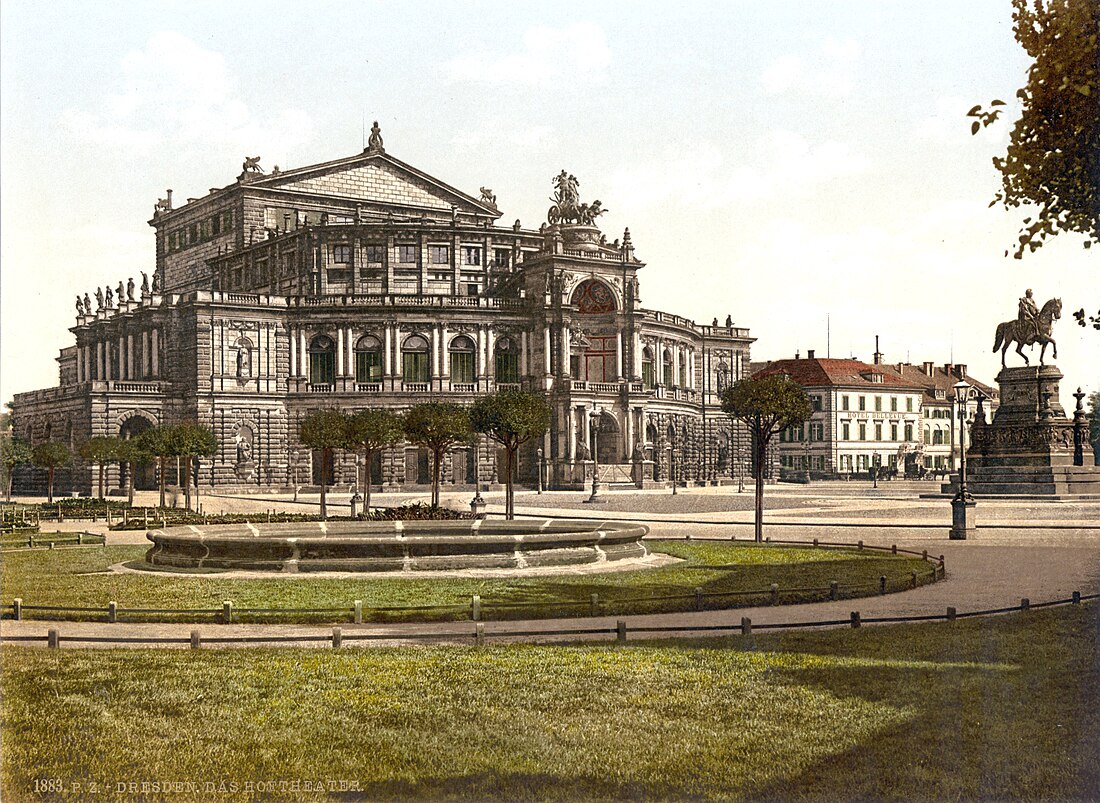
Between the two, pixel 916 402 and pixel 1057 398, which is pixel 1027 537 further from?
pixel 916 402

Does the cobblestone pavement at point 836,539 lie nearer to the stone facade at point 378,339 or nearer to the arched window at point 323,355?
the stone facade at point 378,339

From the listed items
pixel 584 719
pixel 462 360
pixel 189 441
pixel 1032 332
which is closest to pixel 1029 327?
pixel 1032 332

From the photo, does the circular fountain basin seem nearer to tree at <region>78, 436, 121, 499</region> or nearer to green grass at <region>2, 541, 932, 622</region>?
green grass at <region>2, 541, 932, 622</region>

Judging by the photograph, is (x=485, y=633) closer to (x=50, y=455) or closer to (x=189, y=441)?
(x=189, y=441)

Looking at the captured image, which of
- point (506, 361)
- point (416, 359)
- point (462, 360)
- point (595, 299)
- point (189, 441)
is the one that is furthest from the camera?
point (595, 299)

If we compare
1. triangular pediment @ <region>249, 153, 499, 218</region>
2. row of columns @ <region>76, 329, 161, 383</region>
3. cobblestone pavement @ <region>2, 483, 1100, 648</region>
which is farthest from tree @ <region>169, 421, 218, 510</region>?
triangular pediment @ <region>249, 153, 499, 218</region>

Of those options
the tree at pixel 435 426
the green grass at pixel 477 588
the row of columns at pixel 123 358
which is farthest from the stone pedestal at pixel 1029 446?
the row of columns at pixel 123 358

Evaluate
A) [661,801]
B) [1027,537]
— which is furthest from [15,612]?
[1027,537]
